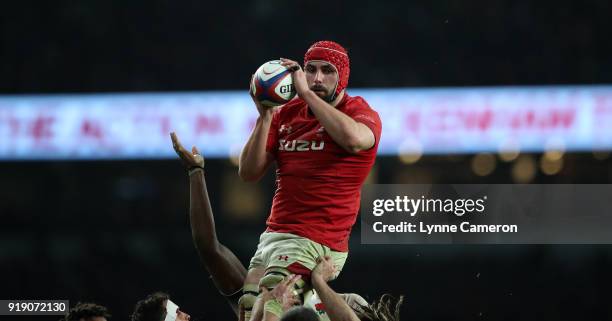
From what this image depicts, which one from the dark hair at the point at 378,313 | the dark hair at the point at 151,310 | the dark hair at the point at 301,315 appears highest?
the dark hair at the point at 151,310

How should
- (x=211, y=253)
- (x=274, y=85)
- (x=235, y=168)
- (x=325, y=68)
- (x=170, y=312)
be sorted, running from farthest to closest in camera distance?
(x=235, y=168)
(x=211, y=253)
(x=170, y=312)
(x=325, y=68)
(x=274, y=85)

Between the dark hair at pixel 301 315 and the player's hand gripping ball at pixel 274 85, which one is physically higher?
the player's hand gripping ball at pixel 274 85

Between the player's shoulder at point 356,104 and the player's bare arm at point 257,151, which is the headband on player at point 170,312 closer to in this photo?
the player's bare arm at point 257,151

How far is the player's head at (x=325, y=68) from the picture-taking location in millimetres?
3791

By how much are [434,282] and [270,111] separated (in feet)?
12.2

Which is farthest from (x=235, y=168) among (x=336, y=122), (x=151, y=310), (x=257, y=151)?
(x=336, y=122)

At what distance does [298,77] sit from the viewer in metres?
3.66

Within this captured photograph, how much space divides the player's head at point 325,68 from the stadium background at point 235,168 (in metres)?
3.42

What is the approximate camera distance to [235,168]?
24.2 ft

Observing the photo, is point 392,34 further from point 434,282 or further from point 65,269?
point 65,269

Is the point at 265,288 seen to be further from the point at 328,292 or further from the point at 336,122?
the point at 336,122

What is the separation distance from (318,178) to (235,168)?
12.0 feet

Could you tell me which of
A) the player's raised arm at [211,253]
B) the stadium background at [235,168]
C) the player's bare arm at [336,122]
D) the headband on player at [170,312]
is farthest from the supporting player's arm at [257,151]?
the stadium background at [235,168]

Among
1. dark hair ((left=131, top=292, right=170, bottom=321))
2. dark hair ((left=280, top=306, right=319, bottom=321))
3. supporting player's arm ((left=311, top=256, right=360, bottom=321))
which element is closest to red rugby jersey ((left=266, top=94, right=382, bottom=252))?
supporting player's arm ((left=311, top=256, right=360, bottom=321))
